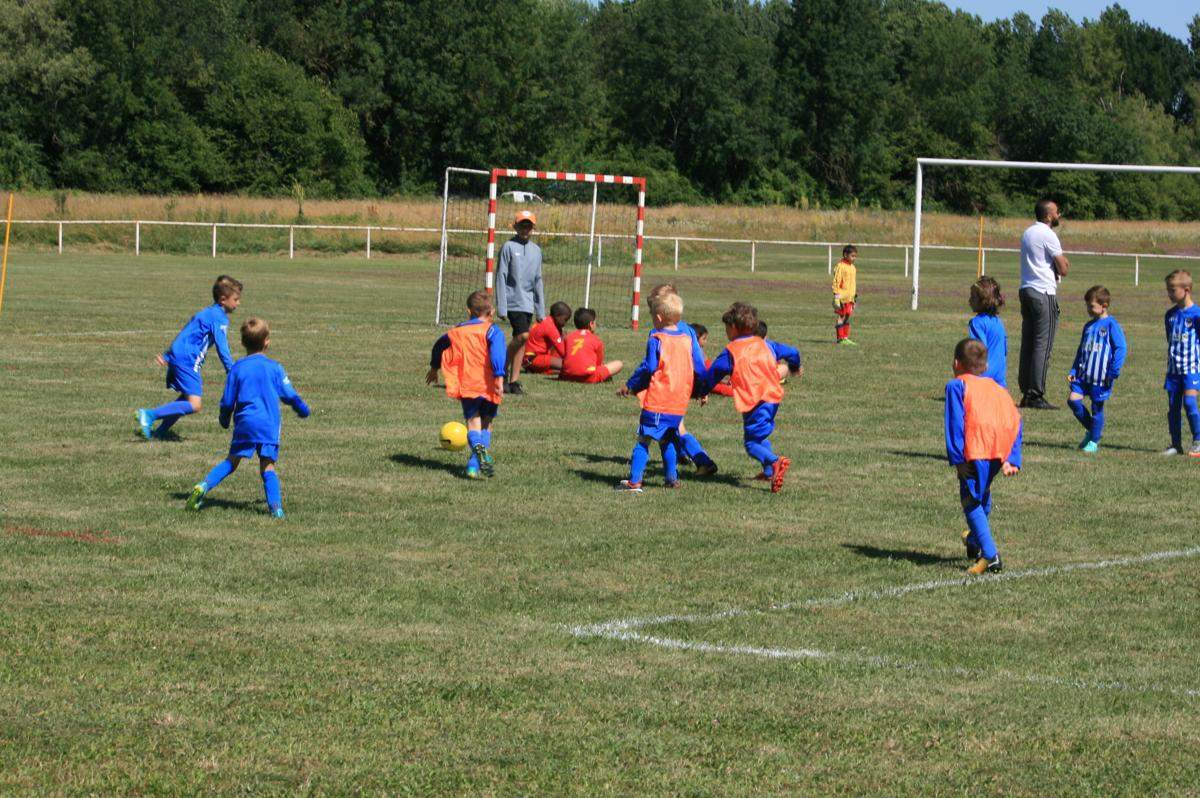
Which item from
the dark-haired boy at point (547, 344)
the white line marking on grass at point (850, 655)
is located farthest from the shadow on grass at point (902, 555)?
the dark-haired boy at point (547, 344)

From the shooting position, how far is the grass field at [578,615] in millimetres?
6344

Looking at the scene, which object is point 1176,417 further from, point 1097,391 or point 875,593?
point 875,593

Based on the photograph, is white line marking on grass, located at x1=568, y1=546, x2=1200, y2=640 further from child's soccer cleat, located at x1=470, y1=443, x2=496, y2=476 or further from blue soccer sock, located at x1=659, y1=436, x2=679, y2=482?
child's soccer cleat, located at x1=470, y1=443, x2=496, y2=476

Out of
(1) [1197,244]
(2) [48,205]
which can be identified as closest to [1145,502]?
(2) [48,205]

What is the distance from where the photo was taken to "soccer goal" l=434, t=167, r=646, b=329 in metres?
31.0

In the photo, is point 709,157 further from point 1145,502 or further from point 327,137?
point 1145,502

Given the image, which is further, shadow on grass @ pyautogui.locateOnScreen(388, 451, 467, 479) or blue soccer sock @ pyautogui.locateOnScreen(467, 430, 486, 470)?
shadow on grass @ pyautogui.locateOnScreen(388, 451, 467, 479)

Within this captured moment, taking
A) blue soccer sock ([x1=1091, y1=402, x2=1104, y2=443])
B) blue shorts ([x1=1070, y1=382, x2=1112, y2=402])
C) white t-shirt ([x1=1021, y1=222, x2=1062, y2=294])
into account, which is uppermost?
white t-shirt ([x1=1021, y1=222, x2=1062, y2=294])

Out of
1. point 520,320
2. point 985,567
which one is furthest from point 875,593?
point 520,320

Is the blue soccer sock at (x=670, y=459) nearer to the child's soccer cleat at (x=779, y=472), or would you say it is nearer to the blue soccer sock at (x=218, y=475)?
the child's soccer cleat at (x=779, y=472)

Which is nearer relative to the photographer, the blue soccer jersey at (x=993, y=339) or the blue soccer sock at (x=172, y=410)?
the blue soccer sock at (x=172, y=410)

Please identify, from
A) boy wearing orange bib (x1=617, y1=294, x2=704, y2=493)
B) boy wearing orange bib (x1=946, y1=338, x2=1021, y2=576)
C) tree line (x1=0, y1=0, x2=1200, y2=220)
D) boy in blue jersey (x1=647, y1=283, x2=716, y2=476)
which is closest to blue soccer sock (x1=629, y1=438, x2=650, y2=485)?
boy wearing orange bib (x1=617, y1=294, x2=704, y2=493)

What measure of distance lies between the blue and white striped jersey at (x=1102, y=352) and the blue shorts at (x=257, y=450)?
7640 millimetres

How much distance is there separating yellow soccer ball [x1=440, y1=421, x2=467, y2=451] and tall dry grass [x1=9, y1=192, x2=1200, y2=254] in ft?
149
